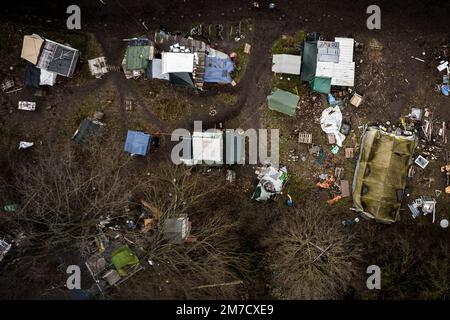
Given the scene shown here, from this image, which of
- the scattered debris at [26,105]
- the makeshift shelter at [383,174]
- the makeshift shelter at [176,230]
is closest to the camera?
the makeshift shelter at [176,230]

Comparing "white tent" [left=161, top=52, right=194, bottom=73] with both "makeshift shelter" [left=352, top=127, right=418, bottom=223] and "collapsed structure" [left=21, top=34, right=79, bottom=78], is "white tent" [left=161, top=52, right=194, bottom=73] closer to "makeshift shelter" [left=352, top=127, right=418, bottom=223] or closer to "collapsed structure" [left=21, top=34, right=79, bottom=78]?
"collapsed structure" [left=21, top=34, right=79, bottom=78]

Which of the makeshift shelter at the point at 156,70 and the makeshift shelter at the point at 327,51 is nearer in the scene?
the makeshift shelter at the point at 327,51

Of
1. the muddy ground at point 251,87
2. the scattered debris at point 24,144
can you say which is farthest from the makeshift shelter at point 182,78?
the scattered debris at point 24,144

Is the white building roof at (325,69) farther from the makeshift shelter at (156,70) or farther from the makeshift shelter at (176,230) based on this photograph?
the makeshift shelter at (176,230)

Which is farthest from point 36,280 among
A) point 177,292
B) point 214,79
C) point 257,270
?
point 214,79

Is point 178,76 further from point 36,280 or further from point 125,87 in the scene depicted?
point 36,280

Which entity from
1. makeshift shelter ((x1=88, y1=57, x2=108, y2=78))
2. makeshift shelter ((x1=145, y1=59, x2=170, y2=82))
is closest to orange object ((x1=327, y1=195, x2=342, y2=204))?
Result: makeshift shelter ((x1=145, y1=59, x2=170, y2=82))

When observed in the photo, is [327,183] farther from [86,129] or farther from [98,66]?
[98,66]
